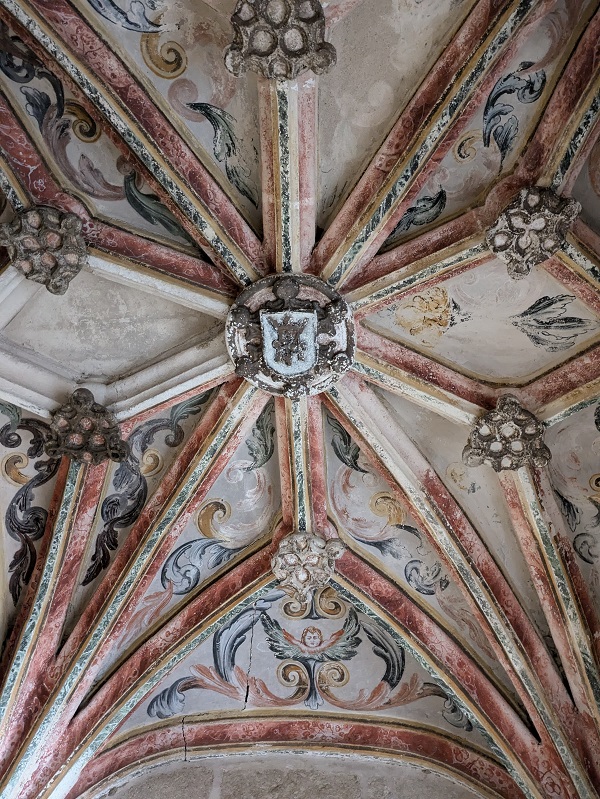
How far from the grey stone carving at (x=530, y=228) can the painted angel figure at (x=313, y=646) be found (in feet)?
10.4

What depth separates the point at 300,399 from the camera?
21.0 ft

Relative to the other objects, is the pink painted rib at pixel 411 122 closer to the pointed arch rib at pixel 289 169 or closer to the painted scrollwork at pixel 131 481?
the pointed arch rib at pixel 289 169

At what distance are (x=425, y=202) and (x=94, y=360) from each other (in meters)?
2.54

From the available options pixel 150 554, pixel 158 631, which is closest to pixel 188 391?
pixel 150 554

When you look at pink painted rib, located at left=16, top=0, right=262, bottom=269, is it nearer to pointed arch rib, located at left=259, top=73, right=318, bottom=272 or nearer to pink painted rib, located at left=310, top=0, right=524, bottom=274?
pointed arch rib, located at left=259, top=73, right=318, bottom=272

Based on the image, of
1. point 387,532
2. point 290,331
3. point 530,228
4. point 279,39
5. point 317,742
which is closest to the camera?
point 279,39

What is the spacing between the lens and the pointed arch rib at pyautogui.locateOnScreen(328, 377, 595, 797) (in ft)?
21.0

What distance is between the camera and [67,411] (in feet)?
20.3

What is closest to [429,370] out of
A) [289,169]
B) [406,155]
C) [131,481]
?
[406,155]

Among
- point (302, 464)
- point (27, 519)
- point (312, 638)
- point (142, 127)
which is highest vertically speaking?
point (142, 127)

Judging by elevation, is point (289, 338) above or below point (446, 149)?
below

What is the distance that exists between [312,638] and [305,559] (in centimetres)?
92

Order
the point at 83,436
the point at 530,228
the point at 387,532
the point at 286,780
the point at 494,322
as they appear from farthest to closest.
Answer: the point at 286,780 < the point at 387,532 < the point at 494,322 < the point at 83,436 < the point at 530,228

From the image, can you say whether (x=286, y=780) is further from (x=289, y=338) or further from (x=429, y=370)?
(x=289, y=338)
